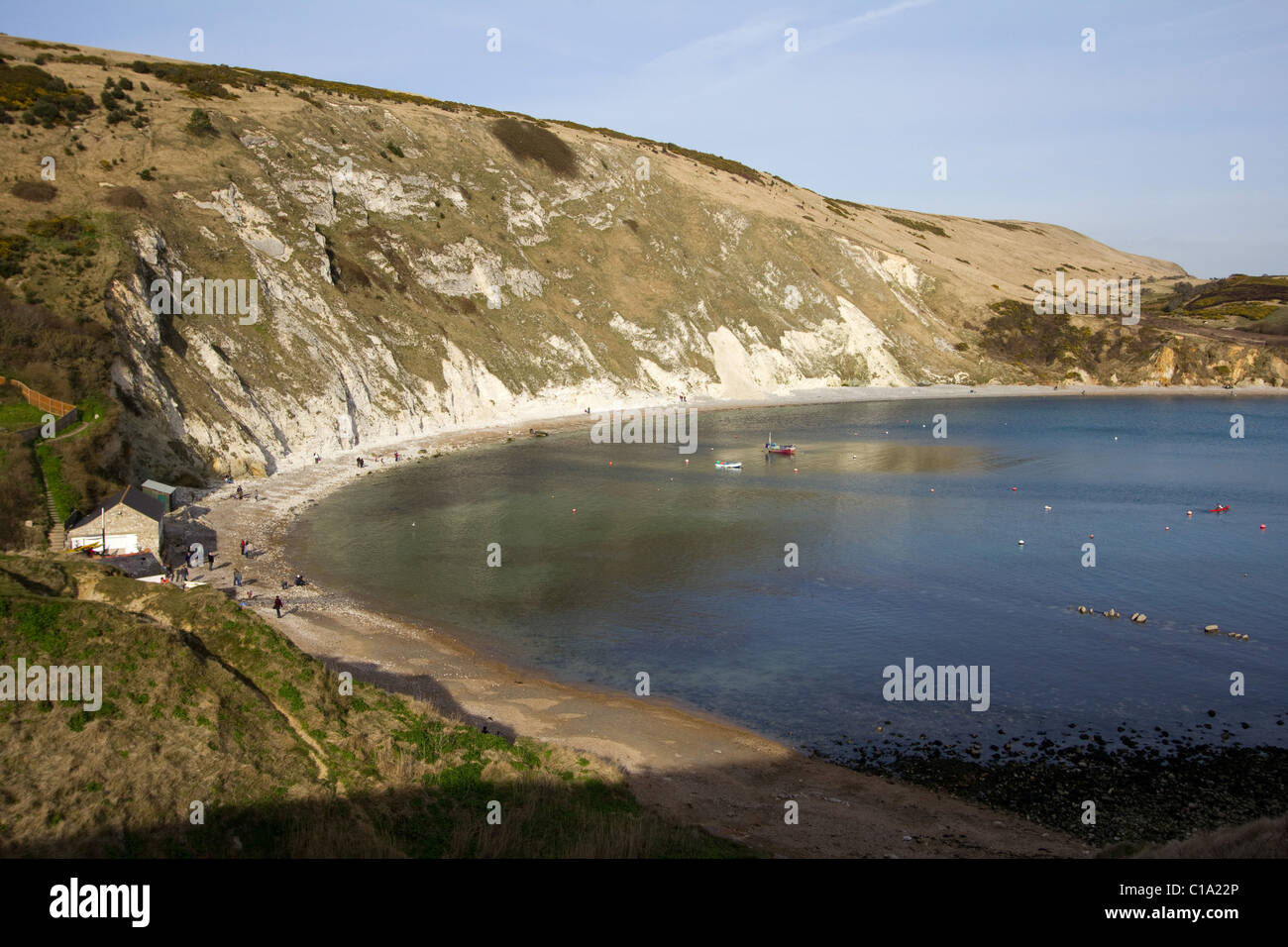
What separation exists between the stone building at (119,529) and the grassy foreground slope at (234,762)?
21.4m

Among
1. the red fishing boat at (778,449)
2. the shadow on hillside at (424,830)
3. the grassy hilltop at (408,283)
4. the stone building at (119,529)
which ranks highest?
the grassy hilltop at (408,283)

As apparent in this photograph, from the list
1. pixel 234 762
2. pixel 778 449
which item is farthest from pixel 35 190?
pixel 234 762

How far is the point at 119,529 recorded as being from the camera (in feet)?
134

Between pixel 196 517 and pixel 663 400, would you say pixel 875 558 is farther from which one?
pixel 663 400

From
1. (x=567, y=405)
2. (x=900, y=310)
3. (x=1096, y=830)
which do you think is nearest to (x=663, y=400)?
(x=567, y=405)

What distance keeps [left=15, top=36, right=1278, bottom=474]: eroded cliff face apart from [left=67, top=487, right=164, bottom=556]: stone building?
39.6 feet

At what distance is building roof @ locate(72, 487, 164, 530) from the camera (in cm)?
4091

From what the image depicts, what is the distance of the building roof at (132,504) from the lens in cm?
4091

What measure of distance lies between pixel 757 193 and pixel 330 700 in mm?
144848

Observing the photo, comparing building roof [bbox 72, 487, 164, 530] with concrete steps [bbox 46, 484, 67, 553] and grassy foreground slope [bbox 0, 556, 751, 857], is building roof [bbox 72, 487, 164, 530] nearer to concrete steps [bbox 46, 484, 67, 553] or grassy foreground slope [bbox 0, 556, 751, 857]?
concrete steps [bbox 46, 484, 67, 553]

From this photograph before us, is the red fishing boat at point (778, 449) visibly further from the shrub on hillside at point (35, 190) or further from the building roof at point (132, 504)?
the shrub on hillside at point (35, 190)

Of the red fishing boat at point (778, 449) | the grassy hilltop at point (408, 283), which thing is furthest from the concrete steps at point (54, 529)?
the red fishing boat at point (778, 449)

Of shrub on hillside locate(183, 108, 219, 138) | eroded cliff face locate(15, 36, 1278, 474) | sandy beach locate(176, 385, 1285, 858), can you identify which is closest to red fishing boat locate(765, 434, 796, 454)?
eroded cliff face locate(15, 36, 1278, 474)

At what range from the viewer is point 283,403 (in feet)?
228
